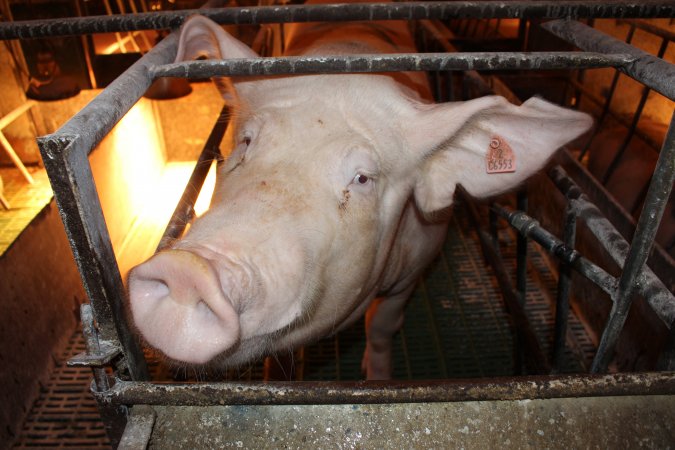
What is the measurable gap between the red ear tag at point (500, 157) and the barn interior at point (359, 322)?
2.27ft

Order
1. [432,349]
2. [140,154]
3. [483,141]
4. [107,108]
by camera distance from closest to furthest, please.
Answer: [107,108] < [483,141] < [432,349] < [140,154]

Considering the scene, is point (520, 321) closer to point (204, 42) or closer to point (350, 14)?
point (350, 14)

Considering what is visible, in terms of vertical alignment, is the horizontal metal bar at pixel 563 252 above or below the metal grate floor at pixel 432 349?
above

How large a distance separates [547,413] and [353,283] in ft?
3.07

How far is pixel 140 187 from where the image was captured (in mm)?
6047

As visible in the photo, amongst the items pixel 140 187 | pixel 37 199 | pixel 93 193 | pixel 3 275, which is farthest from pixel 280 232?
pixel 140 187

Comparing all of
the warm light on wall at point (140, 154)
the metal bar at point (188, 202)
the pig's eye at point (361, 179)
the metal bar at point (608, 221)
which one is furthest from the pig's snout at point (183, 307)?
the warm light on wall at point (140, 154)

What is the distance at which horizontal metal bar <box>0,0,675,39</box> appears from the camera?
188cm

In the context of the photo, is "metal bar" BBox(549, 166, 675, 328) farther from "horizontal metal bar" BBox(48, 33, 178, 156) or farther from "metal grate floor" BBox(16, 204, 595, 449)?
"metal grate floor" BBox(16, 204, 595, 449)

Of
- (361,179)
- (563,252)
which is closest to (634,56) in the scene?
(563,252)

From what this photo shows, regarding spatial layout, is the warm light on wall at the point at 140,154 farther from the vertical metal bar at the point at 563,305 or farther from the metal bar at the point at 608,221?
the vertical metal bar at the point at 563,305

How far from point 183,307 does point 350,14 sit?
1.32m

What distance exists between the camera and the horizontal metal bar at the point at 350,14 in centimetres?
188

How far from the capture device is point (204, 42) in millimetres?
2074
